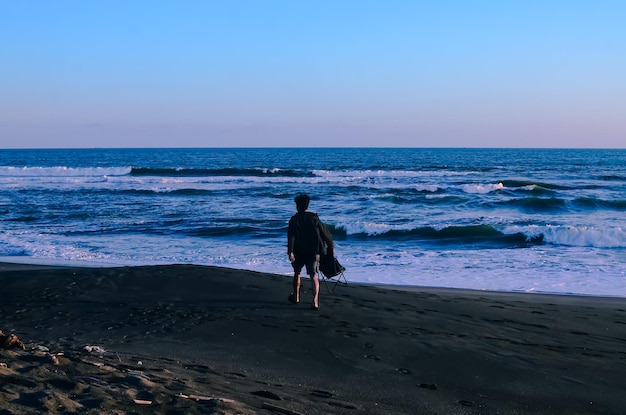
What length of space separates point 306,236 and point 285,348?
78.0 inches

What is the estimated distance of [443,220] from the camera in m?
23.6

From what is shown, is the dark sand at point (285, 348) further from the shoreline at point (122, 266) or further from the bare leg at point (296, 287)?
the shoreline at point (122, 266)

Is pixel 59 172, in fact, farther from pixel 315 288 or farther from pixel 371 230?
pixel 315 288

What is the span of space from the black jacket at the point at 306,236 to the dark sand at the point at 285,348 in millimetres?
729

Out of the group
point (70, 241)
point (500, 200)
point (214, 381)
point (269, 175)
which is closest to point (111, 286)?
point (214, 381)

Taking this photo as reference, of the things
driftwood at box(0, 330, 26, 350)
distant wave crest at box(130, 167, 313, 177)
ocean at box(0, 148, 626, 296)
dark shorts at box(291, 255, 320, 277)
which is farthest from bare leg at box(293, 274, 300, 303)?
distant wave crest at box(130, 167, 313, 177)

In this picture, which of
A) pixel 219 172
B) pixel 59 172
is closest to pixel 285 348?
pixel 219 172

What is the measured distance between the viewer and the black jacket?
8391 mm

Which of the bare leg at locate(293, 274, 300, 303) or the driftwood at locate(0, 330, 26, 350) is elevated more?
the driftwood at locate(0, 330, 26, 350)

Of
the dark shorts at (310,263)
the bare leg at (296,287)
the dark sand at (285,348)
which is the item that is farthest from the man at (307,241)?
the dark sand at (285,348)

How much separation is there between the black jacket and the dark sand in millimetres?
729

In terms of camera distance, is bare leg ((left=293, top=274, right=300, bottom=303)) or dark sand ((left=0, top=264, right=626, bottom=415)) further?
bare leg ((left=293, top=274, right=300, bottom=303))

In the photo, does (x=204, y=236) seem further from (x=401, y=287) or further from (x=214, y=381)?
(x=214, y=381)

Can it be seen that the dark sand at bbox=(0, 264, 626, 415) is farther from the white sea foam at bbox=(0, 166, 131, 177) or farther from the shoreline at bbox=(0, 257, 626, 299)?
the white sea foam at bbox=(0, 166, 131, 177)
